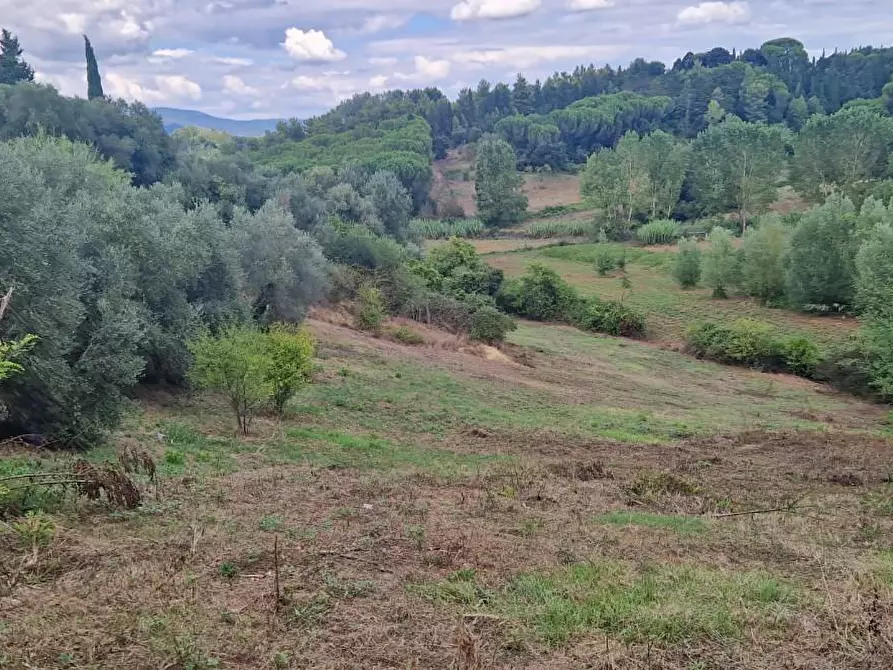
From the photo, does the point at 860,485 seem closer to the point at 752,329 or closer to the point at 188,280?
the point at 188,280

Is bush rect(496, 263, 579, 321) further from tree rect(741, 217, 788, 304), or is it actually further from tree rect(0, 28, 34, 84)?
tree rect(0, 28, 34, 84)

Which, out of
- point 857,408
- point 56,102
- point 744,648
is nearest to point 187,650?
point 744,648

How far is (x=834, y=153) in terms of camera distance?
278ft

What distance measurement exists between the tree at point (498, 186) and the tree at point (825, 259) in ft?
178

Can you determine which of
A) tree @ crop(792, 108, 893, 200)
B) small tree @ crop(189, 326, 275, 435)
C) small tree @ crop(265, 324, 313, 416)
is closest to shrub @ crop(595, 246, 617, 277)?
tree @ crop(792, 108, 893, 200)

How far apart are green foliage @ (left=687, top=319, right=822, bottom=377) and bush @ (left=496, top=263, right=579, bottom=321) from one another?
12346 mm

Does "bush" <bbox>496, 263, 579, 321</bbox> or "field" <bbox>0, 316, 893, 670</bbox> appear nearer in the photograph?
"field" <bbox>0, 316, 893, 670</bbox>

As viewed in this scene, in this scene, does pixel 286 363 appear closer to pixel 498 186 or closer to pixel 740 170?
pixel 740 170

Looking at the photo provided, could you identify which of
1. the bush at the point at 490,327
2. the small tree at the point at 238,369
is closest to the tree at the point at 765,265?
the bush at the point at 490,327

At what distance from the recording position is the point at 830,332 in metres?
47.3

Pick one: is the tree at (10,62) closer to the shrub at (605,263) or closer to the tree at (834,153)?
the shrub at (605,263)

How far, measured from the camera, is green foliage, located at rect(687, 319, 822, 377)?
39250mm

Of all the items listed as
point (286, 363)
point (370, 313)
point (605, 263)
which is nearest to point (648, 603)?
point (286, 363)

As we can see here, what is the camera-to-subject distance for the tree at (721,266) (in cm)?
5797
